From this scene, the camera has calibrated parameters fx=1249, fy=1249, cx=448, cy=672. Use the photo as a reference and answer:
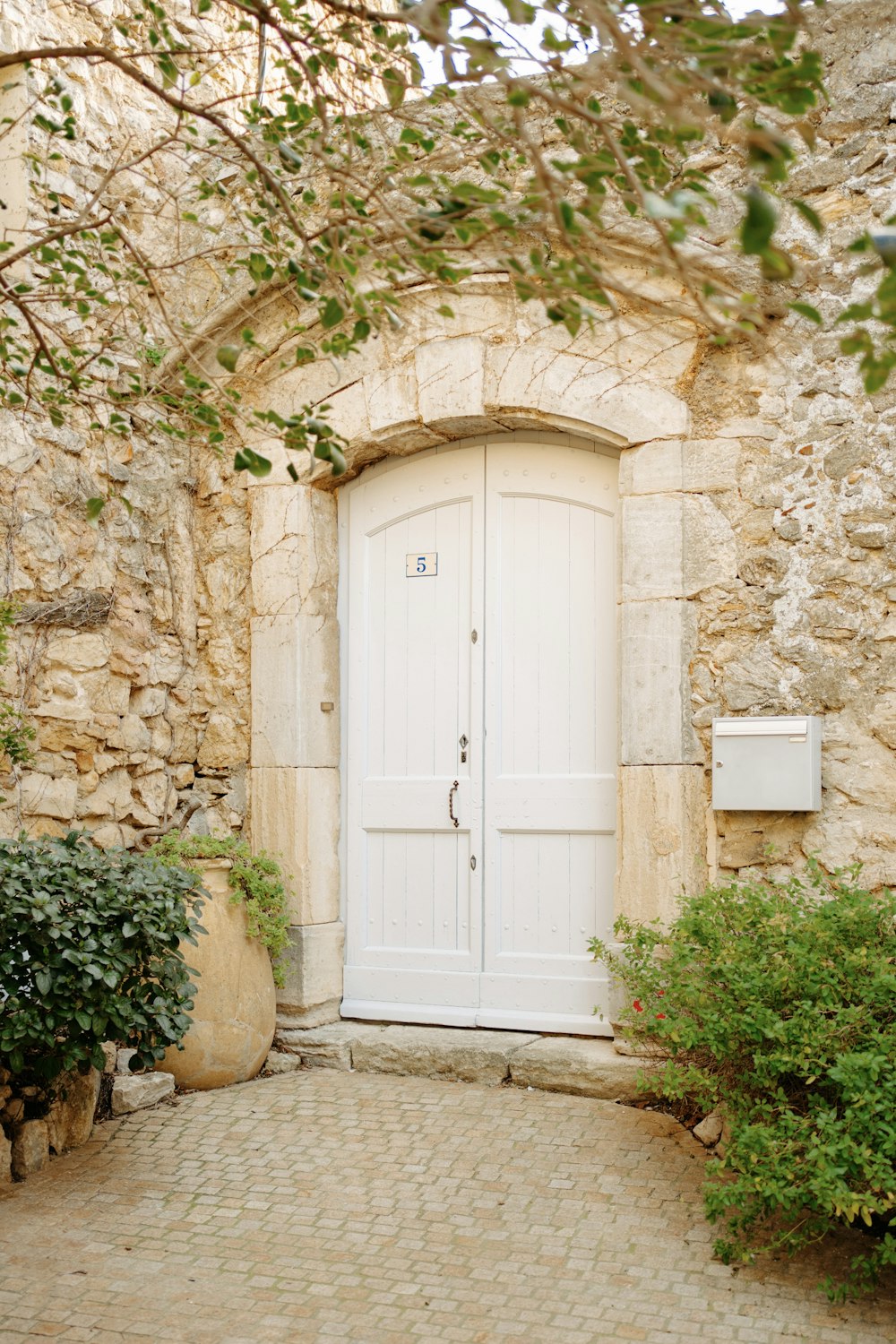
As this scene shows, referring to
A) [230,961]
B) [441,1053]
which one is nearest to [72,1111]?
[230,961]

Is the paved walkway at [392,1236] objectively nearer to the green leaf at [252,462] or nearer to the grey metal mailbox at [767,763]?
the grey metal mailbox at [767,763]

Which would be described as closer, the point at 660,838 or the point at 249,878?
the point at 660,838

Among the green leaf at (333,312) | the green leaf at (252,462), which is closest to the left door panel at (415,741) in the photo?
the green leaf at (252,462)

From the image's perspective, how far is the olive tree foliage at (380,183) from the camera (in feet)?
6.48

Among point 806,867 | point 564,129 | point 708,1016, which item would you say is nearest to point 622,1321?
point 708,1016

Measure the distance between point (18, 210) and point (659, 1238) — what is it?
411cm

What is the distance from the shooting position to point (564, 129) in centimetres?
244

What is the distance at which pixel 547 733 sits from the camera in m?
4.90

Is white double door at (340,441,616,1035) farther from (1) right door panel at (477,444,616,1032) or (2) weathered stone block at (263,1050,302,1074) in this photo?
(2) weathered stone block at (263,1050,302,1074)

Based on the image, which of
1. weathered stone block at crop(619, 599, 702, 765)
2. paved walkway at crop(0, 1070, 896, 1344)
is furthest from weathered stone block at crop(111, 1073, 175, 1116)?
weathered stone block at crop(619, 599, 702, 765)

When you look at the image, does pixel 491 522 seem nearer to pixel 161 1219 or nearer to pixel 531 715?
pixel 531 715

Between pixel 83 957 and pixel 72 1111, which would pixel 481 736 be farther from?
pixel 72 1111

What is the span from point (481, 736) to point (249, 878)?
1059 millimetres

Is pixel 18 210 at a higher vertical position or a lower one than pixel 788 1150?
higher
